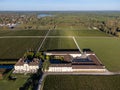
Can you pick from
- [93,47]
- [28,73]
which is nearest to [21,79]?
[28,73]

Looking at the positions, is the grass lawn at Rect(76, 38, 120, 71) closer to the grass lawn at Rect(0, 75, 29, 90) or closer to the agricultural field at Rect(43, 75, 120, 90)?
the agricultural field at Rect(43, 75, 120, 90)

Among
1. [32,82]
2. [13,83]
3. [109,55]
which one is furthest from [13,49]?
[32,82]

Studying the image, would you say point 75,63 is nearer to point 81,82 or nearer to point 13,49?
point 81,82


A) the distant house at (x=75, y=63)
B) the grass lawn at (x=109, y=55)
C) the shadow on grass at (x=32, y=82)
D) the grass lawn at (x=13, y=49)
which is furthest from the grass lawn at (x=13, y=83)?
the grass lawn at (x=109, y=55)

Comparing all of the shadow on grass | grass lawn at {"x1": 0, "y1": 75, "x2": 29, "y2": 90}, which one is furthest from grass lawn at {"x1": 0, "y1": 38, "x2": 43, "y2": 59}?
grass lawn at {"x1": 0, "y1": 75, "x2": 29, "y2": 90}

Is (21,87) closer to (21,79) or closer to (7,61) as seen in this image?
(21,79)

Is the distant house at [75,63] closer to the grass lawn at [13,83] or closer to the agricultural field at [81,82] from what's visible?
the agricultural field at [81,82]
